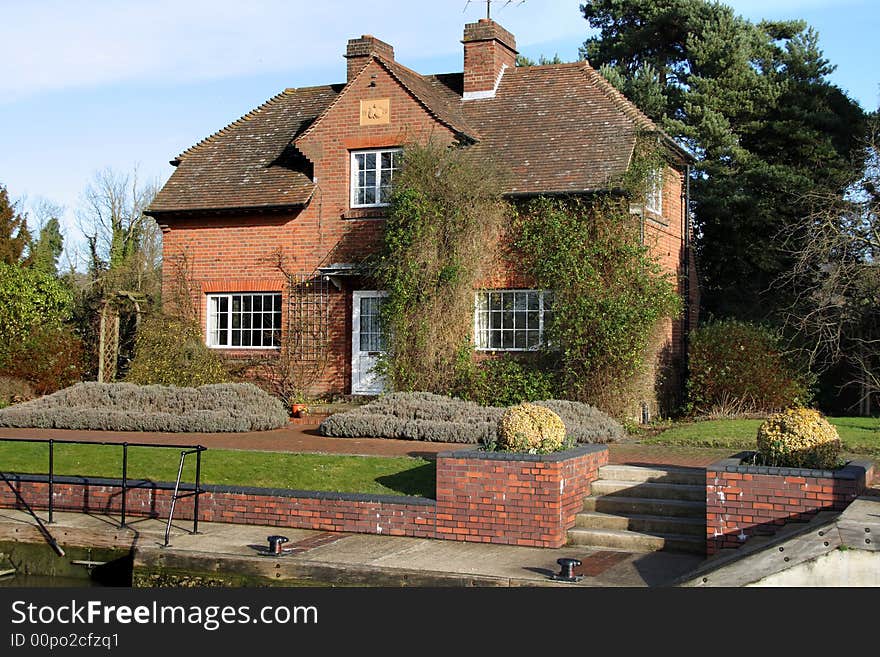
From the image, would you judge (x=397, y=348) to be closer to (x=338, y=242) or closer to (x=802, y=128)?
(x=338, y=242)

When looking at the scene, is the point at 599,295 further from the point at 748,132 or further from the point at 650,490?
the point at 748,132

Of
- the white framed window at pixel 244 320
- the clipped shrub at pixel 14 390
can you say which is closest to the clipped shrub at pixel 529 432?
the white framed window at pixel 244 320

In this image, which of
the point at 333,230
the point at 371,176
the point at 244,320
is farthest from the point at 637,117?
the point at 244,320

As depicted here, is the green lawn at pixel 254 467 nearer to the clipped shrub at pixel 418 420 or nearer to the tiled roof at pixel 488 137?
the clipped shrub at pixel 418 420

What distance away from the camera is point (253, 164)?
23453 mm

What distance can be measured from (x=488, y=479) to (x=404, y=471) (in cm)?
228

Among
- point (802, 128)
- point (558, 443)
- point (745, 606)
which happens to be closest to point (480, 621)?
point (745, 606)

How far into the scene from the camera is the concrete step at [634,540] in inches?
404

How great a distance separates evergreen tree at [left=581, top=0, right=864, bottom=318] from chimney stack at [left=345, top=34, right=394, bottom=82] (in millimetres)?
9849

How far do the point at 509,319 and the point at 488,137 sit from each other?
4173 mm

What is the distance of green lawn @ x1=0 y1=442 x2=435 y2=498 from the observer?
1231cm

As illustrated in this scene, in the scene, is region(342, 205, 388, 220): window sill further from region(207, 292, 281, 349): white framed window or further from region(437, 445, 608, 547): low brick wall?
region(437, 445, 608, 547): low brick wall

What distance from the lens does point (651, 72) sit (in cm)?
3138

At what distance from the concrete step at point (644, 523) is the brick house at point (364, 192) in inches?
344
